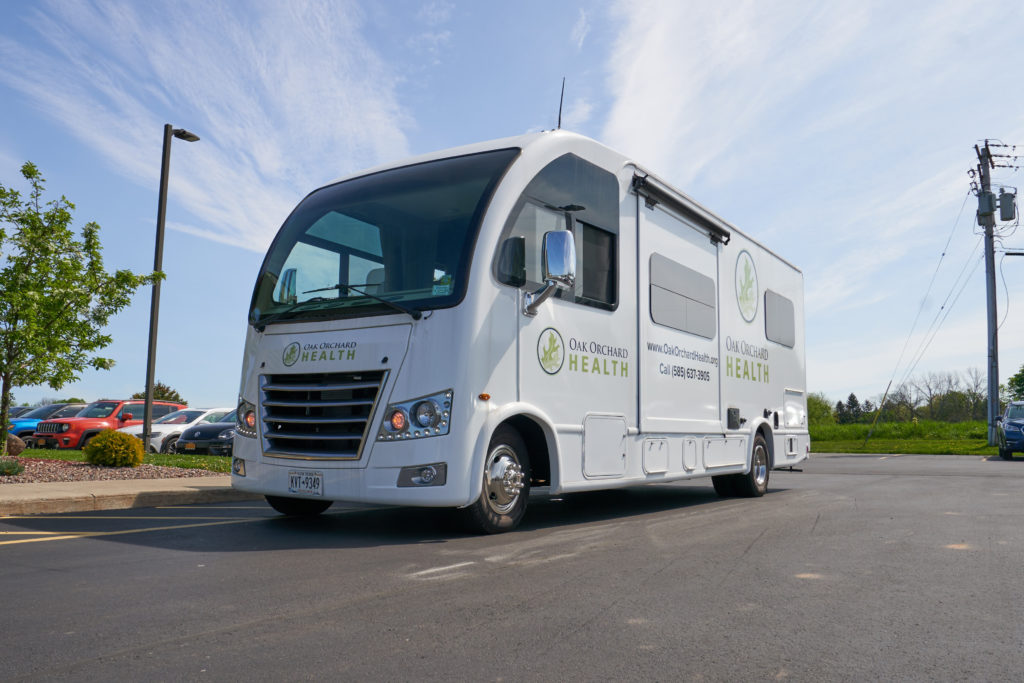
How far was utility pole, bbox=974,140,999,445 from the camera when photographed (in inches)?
1299

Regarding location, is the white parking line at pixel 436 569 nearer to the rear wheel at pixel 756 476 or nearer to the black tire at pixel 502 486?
the black tire at pixel 502 486

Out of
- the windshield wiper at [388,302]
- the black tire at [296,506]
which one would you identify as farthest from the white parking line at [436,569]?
the black tire at [296,506]

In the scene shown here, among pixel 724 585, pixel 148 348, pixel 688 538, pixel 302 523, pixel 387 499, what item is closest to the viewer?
pixel 724 585

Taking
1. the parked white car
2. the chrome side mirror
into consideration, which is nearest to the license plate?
the chrome side mirror

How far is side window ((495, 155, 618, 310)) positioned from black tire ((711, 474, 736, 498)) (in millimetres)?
4484

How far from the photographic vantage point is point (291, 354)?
696 centimetres

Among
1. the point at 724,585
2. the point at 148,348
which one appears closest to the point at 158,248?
the point at 148,348

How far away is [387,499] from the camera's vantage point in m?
6.24

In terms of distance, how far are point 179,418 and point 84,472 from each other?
933 cm

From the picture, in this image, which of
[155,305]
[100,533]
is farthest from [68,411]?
[100,533]

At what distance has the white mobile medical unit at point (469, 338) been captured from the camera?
20.7 feet

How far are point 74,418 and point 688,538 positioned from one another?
18271 mm

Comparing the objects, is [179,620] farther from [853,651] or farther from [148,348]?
[148,348]

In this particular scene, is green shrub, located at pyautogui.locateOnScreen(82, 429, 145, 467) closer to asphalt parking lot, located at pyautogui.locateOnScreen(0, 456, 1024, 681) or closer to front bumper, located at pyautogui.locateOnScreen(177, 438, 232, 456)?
front bumper, located at pyautogui.locateOnScreen(177, 438, 232, 456)
